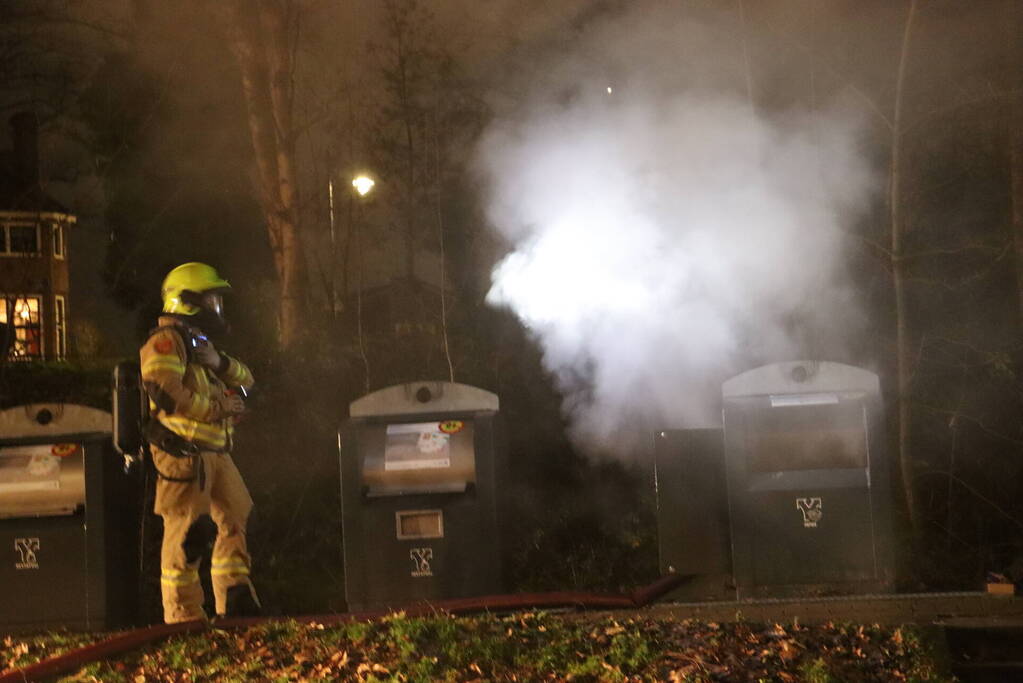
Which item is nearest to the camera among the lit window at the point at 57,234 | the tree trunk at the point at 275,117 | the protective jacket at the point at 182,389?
the protective jacket at the point at 182,389

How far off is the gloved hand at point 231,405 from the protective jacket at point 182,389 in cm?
2

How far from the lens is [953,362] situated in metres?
8.70

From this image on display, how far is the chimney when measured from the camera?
12.2m

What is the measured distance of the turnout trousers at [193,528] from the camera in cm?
611

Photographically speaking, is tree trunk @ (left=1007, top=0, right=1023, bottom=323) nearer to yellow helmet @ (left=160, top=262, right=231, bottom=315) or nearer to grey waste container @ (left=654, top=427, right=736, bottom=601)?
grey waste container @ (left=654, top=427, right=736, bottom=601)

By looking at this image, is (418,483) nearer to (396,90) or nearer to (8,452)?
(8,452)

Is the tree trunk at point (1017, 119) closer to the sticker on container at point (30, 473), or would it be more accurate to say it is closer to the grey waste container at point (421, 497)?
the grey waste container at point (421, 497)

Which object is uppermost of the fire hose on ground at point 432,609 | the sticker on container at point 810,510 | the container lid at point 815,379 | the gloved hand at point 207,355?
the gloved hand at point 207,355

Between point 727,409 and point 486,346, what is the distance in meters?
3.70

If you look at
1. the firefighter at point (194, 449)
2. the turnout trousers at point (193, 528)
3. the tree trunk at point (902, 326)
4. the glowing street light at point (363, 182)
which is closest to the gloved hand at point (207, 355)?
the firefighter at point (194, 449)

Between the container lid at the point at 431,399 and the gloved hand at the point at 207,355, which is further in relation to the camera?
the container lid at the point at 431,399

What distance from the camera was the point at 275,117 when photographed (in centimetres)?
1223

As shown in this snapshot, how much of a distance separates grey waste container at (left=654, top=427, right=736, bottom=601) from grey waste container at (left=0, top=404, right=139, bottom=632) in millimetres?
3226

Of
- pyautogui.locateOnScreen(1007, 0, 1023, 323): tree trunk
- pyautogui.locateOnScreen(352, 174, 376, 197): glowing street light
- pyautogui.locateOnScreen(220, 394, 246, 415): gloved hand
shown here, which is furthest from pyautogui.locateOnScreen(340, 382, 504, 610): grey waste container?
pyautogui.locateOnScreen(352, 174, 376, 197): glowing street light
